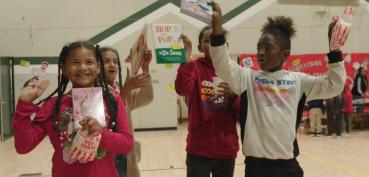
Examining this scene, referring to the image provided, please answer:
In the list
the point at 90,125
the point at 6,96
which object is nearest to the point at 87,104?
the point at 90,125

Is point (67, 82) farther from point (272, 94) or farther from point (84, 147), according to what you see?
point (272, 94)

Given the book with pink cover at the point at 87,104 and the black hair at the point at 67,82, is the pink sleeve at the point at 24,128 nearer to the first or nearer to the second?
the black hair at the point at 67,82

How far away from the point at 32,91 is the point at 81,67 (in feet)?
0.75

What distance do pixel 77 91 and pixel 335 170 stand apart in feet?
17.9

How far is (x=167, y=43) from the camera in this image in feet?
10.0

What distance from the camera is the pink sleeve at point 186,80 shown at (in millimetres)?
2775

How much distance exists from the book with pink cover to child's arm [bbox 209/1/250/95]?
70 centimetres

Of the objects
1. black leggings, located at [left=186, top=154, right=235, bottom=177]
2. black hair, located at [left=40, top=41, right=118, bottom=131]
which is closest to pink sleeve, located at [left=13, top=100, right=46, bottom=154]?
black hair, located at [left=40, top=41, right=118, bottom=131]

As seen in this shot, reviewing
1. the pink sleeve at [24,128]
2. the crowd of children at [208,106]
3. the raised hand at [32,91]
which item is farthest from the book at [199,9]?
the pink sleeve at [24,128]

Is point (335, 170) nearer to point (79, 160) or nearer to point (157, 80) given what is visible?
point (79, 160)

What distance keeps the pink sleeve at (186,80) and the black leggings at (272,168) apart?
→ 73 cm

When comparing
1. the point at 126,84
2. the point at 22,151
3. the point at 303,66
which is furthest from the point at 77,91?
the point at 303,66

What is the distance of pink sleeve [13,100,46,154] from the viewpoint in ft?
5.65

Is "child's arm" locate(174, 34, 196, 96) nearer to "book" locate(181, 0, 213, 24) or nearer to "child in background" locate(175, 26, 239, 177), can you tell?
"child in background" locate(175, 26, 239, 177)
